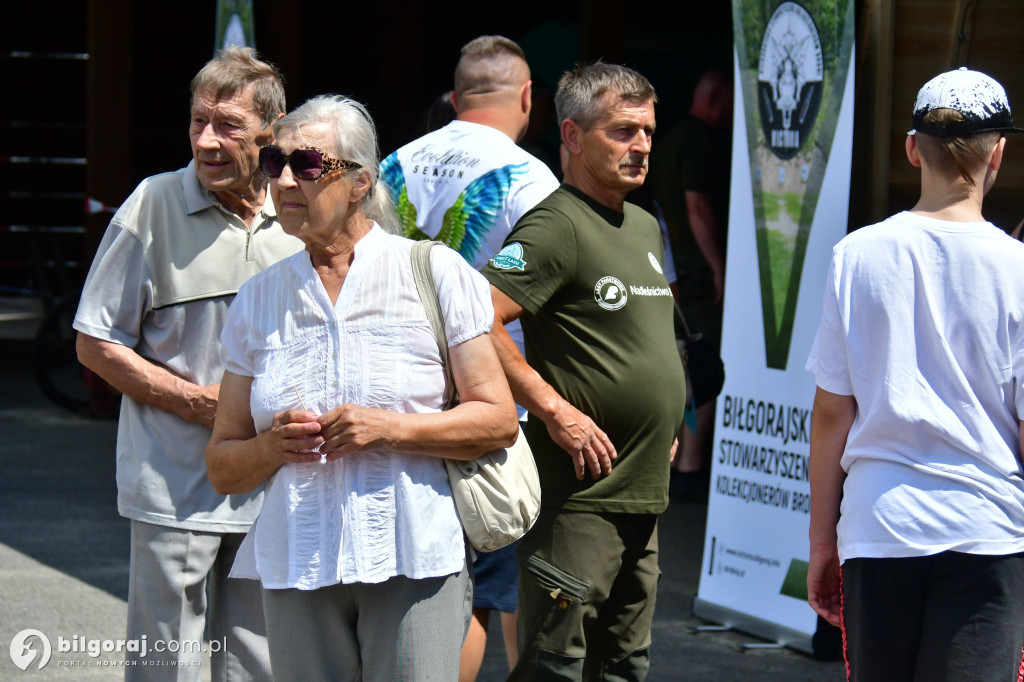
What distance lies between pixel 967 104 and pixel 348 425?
1.38 m

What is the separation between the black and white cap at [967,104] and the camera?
2645mm

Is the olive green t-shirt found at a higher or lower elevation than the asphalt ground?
higher

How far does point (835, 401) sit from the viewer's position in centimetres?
279

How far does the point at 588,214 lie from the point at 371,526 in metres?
1.31

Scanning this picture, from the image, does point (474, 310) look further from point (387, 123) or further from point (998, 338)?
point (387, 123)

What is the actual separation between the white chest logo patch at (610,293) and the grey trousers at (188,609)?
110 centimetres

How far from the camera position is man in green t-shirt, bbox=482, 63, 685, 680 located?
3.39m

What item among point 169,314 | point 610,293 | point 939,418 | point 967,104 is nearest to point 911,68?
point 610,293

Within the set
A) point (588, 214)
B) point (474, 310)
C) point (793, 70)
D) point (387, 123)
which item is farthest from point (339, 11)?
point (474, 310)

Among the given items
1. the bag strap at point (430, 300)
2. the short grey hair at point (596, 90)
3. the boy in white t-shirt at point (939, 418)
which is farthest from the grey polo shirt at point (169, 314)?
the boy in white t-shirt at point (939, 418)

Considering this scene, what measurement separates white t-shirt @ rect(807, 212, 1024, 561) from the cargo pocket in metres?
0.90

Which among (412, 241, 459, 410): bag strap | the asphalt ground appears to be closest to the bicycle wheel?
the asphalt ground

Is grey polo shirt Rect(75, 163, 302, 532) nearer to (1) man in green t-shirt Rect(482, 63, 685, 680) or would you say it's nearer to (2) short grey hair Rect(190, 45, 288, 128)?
(2) short grey hair Rect(190, 45, 288, 128)

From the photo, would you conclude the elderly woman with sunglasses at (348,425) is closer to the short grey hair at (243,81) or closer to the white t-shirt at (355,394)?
the white t-shirt at (355,394)
